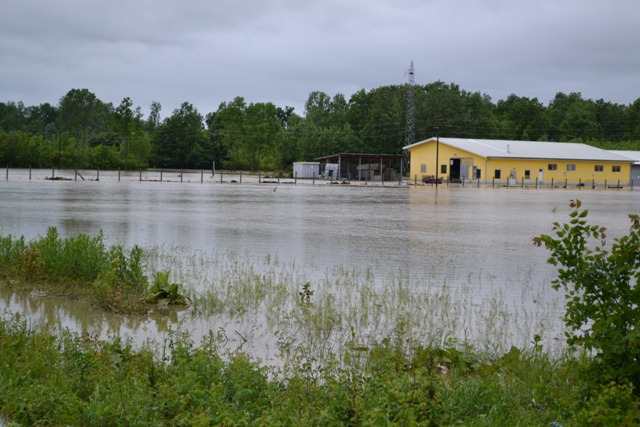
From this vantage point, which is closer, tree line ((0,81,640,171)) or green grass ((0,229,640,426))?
green grass ((0,229,640,426))

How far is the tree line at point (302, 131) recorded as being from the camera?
97625 millimetres

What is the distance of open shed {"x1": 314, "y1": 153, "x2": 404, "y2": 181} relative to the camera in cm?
7631

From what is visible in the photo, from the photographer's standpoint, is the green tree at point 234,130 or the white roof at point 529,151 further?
the green tree at point 234,130

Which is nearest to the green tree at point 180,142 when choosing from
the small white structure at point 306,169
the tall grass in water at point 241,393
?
the small white structure at point 306,169

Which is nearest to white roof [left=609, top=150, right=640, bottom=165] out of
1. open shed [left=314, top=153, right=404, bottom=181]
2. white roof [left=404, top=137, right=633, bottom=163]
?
white roof [left=404, top=137, right=633, bottom=163]

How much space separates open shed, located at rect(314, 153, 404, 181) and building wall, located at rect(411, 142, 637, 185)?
356cm

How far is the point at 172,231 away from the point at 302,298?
33.7 ft

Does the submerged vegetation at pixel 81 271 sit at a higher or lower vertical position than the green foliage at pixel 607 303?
lower

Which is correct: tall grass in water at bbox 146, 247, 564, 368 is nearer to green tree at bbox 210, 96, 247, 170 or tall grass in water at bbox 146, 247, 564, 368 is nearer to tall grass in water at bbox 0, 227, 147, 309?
tall grass in water at bbox 0, 227, 147, 309

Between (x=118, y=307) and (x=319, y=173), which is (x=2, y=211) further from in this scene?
(x=319, y=173)

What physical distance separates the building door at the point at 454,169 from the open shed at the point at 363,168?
5.46 meters

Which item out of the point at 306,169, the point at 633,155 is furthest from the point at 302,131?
the point at 633,155

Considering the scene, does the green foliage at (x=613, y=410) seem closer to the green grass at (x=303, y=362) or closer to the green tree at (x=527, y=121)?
the green grass at (x=303, y=362)

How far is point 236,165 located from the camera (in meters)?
116
